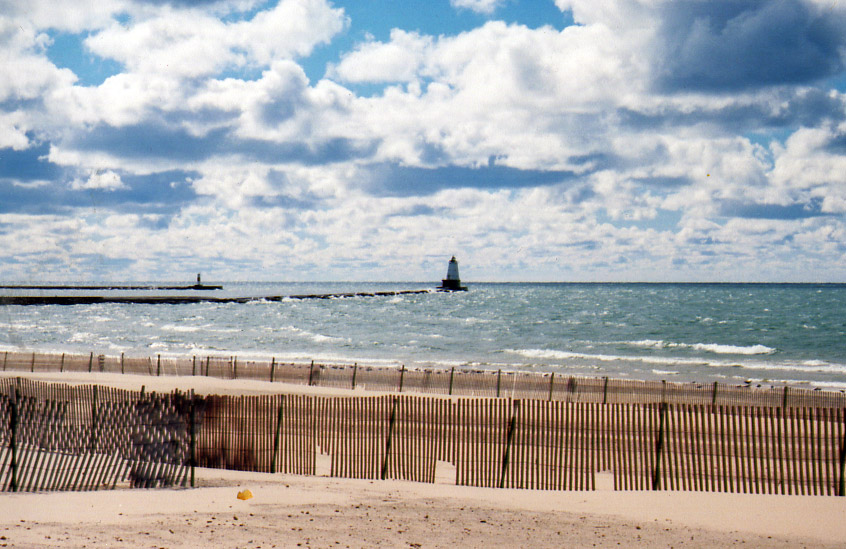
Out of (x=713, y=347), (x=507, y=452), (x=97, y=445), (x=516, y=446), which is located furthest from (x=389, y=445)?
(x=713, y=347)

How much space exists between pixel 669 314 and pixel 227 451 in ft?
326

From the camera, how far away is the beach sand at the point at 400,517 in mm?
10383

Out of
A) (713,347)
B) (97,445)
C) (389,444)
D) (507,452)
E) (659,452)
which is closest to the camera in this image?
(659,452)

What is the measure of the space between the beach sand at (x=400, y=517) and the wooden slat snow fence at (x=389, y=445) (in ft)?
1.71

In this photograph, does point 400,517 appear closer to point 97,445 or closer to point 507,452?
point 507,452

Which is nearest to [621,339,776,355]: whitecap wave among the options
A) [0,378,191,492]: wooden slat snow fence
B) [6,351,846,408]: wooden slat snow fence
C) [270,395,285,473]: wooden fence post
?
[6,351,846,408]: wooden slat snow fence

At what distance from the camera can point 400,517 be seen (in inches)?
460

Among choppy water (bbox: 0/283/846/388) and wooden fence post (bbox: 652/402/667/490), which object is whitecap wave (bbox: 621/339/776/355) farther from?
wooden fence post (bbox: 652/402/667/490)

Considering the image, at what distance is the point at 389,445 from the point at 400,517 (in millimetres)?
3435

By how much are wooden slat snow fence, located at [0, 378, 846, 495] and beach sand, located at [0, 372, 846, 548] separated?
522 mm

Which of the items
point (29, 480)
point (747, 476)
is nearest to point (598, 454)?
point (747, 476)

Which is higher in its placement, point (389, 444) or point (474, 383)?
point (389, 444)

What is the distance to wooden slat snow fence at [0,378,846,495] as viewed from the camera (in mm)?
13836

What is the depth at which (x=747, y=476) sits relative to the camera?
14188mm
